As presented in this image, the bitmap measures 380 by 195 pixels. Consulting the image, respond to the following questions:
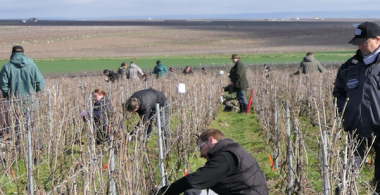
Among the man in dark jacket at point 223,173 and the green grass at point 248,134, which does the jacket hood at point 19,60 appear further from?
the man in dark jacket at point 223,173

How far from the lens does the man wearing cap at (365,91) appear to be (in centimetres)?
390

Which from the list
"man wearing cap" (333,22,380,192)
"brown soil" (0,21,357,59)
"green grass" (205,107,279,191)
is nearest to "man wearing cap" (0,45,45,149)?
"green grass" (205,107,279,191)

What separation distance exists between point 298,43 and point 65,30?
108 feet

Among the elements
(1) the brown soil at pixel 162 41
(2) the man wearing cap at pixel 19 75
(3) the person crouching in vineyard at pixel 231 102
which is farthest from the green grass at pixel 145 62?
(2) the man wearing cap at pixel 19 75

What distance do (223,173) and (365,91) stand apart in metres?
1.28

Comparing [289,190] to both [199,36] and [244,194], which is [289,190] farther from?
[199,36]

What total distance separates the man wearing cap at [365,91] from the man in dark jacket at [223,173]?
84 cm

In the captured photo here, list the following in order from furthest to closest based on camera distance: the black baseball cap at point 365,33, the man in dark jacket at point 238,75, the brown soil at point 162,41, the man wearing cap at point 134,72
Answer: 1. the brown soil at point 162,41
2. the man wearing cap at point 134,72
3. the man in dark jacket at point 238,75
4. the black baseball cap at point 365,33

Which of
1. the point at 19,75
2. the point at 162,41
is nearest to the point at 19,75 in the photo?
the point at 19,75

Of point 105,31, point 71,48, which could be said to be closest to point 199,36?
point 105,31

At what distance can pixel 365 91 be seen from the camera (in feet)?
12.9

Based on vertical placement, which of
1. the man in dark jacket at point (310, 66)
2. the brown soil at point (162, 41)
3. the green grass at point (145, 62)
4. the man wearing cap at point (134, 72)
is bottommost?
the brown soil at point (162, 41)

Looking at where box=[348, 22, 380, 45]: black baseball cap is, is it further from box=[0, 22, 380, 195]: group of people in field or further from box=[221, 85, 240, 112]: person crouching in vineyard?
box=[221, 85, 240, 112]: person crouching in vineyard

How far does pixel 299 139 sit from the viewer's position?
428 centimetres
